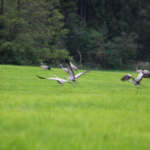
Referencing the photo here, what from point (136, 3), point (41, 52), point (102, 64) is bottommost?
point (102, 64)

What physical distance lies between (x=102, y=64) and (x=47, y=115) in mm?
44932

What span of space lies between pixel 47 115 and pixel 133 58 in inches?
1947

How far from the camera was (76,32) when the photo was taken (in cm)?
5072

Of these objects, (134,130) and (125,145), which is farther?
(134,130)

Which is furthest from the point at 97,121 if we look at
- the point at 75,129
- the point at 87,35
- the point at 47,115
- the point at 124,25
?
the point at 124,25

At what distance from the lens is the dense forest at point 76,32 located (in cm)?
3669

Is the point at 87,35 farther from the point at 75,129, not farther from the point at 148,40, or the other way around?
the point at 75,129

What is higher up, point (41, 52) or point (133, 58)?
point (41, 52)

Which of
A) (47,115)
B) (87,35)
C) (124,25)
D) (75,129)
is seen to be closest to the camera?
(75,129)

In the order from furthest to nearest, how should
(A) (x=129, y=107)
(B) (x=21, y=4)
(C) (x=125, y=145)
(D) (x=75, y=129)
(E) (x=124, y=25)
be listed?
(E) (x=124, y=25) → (B) (x=21, y=4) → (A) (x=129, y=107) → (D) (x=75, y=129) → (C) (x=125, y=145)

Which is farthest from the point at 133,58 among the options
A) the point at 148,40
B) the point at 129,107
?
the point at 129,107

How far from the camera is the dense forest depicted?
36688 mm

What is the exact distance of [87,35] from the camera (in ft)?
170

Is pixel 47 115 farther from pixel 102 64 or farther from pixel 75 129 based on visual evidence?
pixel 102 64
